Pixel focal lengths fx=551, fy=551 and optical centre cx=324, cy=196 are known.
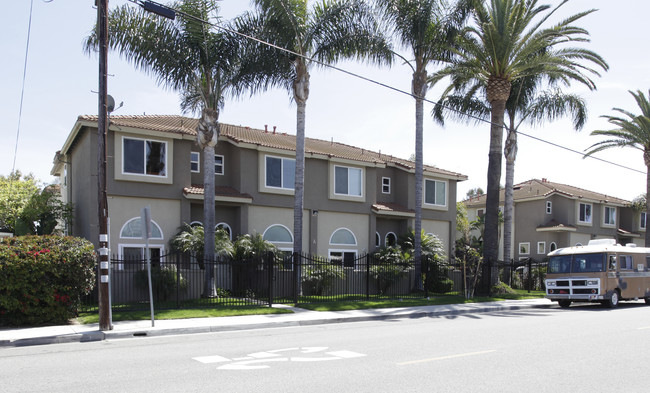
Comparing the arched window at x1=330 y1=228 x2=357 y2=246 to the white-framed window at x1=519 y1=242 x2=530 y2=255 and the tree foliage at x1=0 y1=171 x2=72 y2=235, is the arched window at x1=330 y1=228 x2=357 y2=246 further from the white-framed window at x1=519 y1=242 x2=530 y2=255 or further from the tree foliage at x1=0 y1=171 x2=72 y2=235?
the white-framed window at x1=519 y1=242 x2=530 y2=255

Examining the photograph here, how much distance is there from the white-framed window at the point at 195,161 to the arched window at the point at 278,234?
4.13 meters

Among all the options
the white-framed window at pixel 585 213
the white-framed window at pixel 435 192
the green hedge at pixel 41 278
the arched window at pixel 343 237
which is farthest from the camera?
the white-framed window at pixel 585 213

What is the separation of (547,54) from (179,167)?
646 inches

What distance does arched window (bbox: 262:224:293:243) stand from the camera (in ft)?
82.6

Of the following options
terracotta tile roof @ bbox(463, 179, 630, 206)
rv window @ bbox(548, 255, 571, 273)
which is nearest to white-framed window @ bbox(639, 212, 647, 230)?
terracotta tile roof @ bbox(463, 179, 630, 206)

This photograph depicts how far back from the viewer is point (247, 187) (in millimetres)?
24453

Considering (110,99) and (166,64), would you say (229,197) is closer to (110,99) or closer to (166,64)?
(166,64)

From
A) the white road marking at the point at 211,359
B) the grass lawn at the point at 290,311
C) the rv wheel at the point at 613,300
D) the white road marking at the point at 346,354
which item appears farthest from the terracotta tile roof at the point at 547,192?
the white road marking at the point at 211,359

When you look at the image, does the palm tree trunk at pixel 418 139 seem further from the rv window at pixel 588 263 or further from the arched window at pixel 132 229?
the arched window at pixel 132 229

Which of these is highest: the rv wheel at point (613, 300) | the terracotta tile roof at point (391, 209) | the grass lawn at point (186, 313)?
the terracotta tile roof at point (391, 209)

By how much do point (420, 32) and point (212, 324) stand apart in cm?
1480

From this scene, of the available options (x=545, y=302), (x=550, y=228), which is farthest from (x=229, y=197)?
(x=550, y=228)

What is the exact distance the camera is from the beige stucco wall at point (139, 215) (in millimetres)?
20969

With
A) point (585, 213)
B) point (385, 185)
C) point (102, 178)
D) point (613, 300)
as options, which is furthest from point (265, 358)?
point (585, 213)
